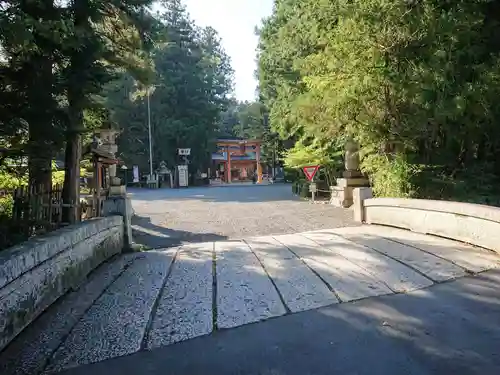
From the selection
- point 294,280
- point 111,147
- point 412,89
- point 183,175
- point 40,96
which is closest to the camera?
point 294,280

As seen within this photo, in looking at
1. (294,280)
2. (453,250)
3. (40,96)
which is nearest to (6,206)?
(40,96)

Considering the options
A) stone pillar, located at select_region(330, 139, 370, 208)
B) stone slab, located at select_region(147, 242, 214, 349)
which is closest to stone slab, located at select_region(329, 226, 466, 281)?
stone slab, located at select_region(147, 242, 214, 349)

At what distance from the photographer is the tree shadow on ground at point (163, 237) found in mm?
8383

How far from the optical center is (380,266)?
4.94 metres

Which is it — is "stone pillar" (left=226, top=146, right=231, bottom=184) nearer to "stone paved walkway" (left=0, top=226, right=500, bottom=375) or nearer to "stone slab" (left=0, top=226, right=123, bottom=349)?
"stone paved walkway" (left=0, top=226, right=500, bottom=375)

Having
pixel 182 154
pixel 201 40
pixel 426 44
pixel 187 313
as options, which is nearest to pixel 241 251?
pixel 187 313

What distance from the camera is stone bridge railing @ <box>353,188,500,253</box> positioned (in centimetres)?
542

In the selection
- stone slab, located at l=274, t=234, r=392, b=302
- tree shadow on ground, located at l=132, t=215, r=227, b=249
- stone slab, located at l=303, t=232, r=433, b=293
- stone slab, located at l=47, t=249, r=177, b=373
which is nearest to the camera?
stone slab, located at l=47, t=249, r=177, b=373

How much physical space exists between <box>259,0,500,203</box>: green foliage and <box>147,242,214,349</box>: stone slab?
4.62 meters

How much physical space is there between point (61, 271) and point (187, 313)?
1385 millimetres

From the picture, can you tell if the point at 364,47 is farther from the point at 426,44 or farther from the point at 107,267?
the point at 107,267

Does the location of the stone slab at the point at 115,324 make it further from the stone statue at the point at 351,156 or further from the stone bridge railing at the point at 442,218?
the stone statue at the point at 351,156

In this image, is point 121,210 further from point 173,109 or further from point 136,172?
point 173,109

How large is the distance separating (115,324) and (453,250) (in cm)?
430
